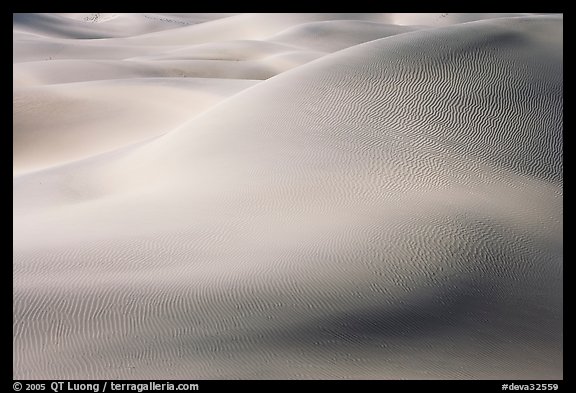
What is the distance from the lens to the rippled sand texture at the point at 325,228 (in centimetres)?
392

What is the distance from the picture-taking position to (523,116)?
852 centimetres

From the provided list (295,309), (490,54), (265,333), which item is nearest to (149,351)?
(265,333)

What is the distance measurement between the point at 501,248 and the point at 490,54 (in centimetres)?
531

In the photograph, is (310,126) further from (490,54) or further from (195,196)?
(490,54)

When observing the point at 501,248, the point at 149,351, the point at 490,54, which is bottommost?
the point at 149,351

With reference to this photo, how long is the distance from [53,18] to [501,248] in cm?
4076

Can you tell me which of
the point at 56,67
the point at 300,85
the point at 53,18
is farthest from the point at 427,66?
the point at 53,18

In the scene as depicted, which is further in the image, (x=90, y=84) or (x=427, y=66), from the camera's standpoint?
(x=90, y=84)

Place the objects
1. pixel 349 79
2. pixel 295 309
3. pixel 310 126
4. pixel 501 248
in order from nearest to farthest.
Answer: pixel 295 309 < pixel 501 248 < pixel 310 126 < pixel 349 79

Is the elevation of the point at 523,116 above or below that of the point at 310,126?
above

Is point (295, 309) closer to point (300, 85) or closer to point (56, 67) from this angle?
point (300, 85)

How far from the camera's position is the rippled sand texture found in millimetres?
3918

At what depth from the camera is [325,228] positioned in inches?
216

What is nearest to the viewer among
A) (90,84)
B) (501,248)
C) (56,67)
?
(501,248)
